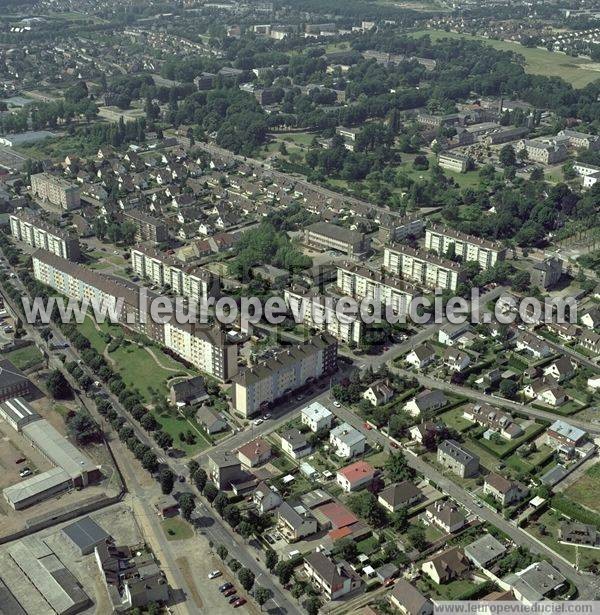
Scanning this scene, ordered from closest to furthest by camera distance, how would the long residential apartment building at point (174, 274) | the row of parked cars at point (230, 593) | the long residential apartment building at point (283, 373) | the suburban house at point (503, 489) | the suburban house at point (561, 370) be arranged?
the row of parked cars at point (230, 593), the suburban house at point (503, 489), the long residential apartment building at point (283, 373), the suburban house at point (561, 370), the long residential apartment building at point (174, 274)

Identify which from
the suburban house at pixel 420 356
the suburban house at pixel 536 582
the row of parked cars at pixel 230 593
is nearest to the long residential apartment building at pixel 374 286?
the suburban house at pixel 420 356

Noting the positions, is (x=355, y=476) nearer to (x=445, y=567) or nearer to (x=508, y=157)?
(x=445, y=567)

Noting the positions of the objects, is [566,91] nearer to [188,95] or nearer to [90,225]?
[188,95]

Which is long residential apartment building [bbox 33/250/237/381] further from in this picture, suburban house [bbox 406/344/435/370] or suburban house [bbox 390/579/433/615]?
suburban house [bbox 390/579/433/615]

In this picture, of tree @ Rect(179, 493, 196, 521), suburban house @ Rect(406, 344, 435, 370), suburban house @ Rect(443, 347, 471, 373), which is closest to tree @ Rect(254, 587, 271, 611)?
tree @ Rect(179, 493, 196, 521)

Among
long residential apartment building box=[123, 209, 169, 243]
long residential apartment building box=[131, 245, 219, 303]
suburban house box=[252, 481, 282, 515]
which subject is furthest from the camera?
long residential apartment building box=[123, 209, 169, 243]

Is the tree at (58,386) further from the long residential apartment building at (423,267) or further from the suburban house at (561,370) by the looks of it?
the suburban house at (561,370)

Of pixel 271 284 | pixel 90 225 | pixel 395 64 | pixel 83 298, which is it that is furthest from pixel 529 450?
pixel 395 64
